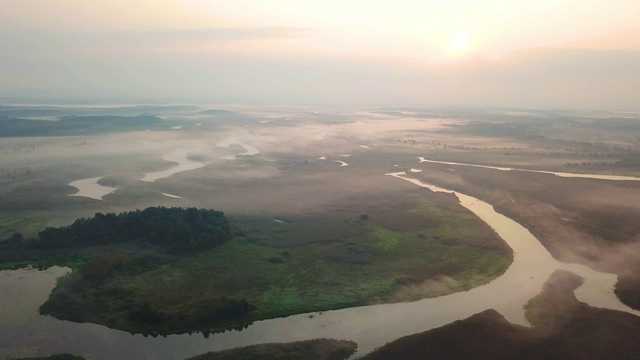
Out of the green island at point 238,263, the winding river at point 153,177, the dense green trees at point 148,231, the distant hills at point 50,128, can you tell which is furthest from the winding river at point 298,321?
Answer: the distant hills at point 50,128

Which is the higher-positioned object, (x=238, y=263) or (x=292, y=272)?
(x=238, y=263)

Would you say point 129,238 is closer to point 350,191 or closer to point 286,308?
point 286,308

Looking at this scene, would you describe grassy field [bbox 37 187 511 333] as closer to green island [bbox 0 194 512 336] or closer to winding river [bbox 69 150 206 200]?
green island [bbox 0 194 512 336]

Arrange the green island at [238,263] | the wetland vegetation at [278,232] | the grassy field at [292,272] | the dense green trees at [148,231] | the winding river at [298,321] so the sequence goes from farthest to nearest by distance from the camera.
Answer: the dense green trees at [148,231], the wetland vegetation at [278,232], the grassy field at [292,272], the green island at [238,263], the winding river at [298,321]

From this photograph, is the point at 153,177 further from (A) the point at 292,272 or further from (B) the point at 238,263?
(A) the point at 292,272

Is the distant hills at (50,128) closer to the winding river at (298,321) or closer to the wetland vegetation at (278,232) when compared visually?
the wetland vegetation at (278,232)

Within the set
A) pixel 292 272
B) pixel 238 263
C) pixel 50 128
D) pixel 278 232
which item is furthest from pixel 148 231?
pixel 50 128
